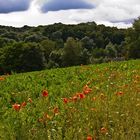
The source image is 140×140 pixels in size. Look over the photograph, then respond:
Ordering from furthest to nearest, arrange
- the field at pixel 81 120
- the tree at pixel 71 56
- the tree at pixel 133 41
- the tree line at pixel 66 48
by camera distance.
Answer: the tree at pixel 71 56
the tree line at pixel 66 48
the tree at pixel 133 41
the field at pixel 81 120

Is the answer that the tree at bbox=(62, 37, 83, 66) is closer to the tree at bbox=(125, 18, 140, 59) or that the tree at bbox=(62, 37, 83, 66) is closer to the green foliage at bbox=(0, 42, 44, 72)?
the green foliage at bbox=(0, 42, 44, 72)

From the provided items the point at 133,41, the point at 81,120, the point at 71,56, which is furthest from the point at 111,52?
the point at 81,120

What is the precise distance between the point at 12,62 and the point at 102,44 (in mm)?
54944

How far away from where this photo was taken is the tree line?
8256 cm

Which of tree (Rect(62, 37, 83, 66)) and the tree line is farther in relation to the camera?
tree (Rect(62, 37, 83, 66))

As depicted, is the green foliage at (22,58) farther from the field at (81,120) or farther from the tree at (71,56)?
the field at (81,120)

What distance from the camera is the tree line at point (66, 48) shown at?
82.6 meters

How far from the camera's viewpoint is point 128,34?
85062 millimetres

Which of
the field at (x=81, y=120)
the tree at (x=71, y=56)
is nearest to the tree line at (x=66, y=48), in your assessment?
the tree at (x=71, y=56)

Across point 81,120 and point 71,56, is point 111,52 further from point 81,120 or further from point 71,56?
point 81,120

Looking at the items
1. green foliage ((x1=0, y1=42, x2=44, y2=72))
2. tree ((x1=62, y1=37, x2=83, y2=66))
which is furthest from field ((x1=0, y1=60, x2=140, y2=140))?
tree ((x1=62, y1=37, x2=83, y2=66))

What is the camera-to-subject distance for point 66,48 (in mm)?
97688

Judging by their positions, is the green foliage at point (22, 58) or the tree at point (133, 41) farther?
the green foliage at point (22, 58)

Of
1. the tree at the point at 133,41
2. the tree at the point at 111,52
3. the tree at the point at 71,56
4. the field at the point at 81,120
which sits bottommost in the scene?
the tree at the point at 111,52
